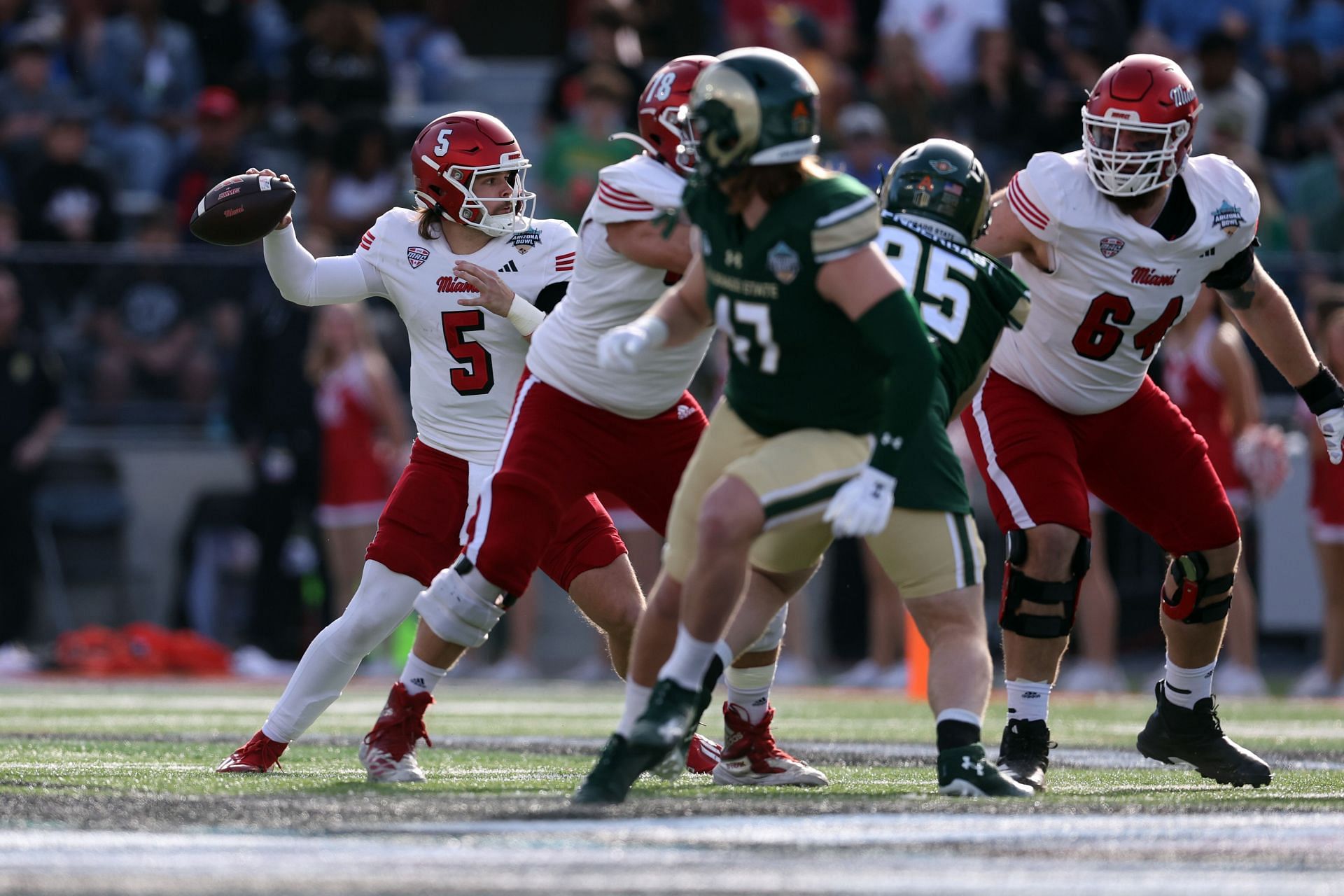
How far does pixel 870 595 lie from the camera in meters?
13.0

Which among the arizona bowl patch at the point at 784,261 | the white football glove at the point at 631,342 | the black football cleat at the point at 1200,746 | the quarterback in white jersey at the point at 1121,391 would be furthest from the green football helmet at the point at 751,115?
the black football cleat at the point at 1200,746

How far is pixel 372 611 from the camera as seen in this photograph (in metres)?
6.14

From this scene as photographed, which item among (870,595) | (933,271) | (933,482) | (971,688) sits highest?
(933,271)

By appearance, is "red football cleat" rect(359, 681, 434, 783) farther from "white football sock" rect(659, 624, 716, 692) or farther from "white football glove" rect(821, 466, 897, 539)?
"white football glove" rect(821, 466, 897, 539)

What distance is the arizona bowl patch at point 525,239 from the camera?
20.8ft

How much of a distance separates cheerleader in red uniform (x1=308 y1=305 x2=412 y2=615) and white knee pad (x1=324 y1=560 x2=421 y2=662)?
6226mm

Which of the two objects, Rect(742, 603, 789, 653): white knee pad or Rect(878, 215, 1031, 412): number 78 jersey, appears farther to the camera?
Rect(742, 603, 789, 653): white knee pad

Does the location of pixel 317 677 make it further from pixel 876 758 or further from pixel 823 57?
pixel 823 57

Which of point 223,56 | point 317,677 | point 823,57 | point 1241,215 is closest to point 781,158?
point 1241,215

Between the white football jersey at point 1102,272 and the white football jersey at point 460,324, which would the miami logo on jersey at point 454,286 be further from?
the white football jersey at point 1102,272

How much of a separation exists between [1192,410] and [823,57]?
15.6 feet

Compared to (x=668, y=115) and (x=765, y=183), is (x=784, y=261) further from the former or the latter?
(x=668, y=115)

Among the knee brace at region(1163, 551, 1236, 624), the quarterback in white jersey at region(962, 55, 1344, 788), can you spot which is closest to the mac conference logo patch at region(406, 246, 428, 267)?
the quarterback in white jersey at region(962, 55, 1344, 788)

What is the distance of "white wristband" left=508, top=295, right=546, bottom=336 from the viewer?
241 inches
